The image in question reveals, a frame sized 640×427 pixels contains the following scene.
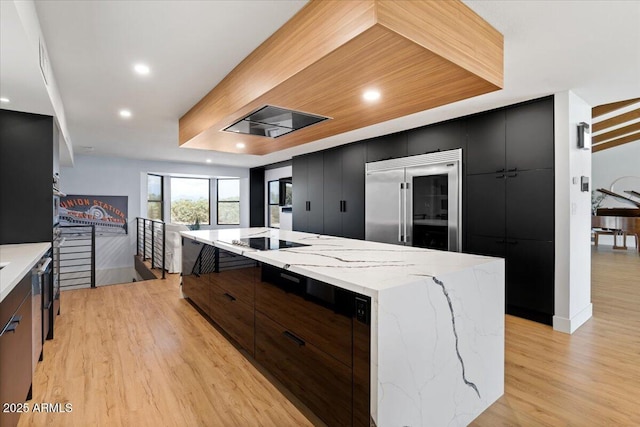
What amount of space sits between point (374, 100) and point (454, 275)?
1.35 metres

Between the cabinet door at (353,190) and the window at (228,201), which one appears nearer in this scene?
the cabinet door at (353,190)

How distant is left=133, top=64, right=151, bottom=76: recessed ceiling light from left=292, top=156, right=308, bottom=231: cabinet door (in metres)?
4.10

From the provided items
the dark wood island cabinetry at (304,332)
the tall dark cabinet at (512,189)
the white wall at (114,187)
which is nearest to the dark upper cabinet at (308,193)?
the tall dark cabinet at (512,189)

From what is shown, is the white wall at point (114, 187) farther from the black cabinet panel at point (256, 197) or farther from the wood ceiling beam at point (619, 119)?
the wood ceiling beam at point (619, 119)

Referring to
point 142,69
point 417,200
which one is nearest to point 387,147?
point 417,200

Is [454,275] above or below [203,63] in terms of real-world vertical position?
below

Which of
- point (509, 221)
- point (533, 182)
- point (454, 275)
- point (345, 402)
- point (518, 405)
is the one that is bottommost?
point (518, 405)

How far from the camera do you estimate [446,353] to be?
1.53 meters

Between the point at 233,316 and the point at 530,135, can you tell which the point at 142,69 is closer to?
the point at 233,316

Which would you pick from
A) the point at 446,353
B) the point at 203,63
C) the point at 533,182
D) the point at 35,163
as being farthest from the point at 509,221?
the point at 35,163

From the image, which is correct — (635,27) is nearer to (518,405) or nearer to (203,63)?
(518,405)

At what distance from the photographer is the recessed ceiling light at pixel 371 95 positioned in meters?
2.13

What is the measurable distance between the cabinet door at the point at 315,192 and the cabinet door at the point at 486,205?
114 inches

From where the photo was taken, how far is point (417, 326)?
139 cm
